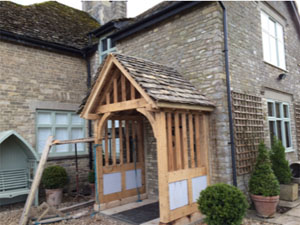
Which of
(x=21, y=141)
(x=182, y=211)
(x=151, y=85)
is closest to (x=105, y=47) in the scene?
(x=21, y=141)

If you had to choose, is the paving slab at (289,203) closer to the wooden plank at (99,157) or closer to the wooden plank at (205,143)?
the wooden plank at (205,143)

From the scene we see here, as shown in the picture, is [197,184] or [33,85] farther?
[33,85]

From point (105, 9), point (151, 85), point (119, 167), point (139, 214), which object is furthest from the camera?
point (105, 9)

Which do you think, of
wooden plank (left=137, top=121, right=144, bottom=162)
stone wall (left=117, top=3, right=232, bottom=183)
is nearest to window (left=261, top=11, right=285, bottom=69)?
stone wall (left=117, top=3, right=232, bottom=183)

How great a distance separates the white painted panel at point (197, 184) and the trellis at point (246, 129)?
100 cm

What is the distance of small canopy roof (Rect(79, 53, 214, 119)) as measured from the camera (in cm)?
538

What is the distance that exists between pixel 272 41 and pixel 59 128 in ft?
28.1

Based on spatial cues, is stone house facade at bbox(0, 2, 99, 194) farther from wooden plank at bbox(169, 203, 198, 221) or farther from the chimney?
wooden plank at bbox(169, 203, 198, 221)

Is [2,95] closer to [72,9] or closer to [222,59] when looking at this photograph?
[222,59]

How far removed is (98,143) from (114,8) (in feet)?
32.2

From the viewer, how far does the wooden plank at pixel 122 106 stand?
5.83m

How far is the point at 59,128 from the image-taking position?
1038 cm

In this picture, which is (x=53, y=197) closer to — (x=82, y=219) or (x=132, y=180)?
(x=82, y=219)

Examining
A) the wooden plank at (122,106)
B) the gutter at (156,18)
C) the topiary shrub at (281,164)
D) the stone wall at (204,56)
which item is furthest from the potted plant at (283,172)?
the gutter at (156,18)
